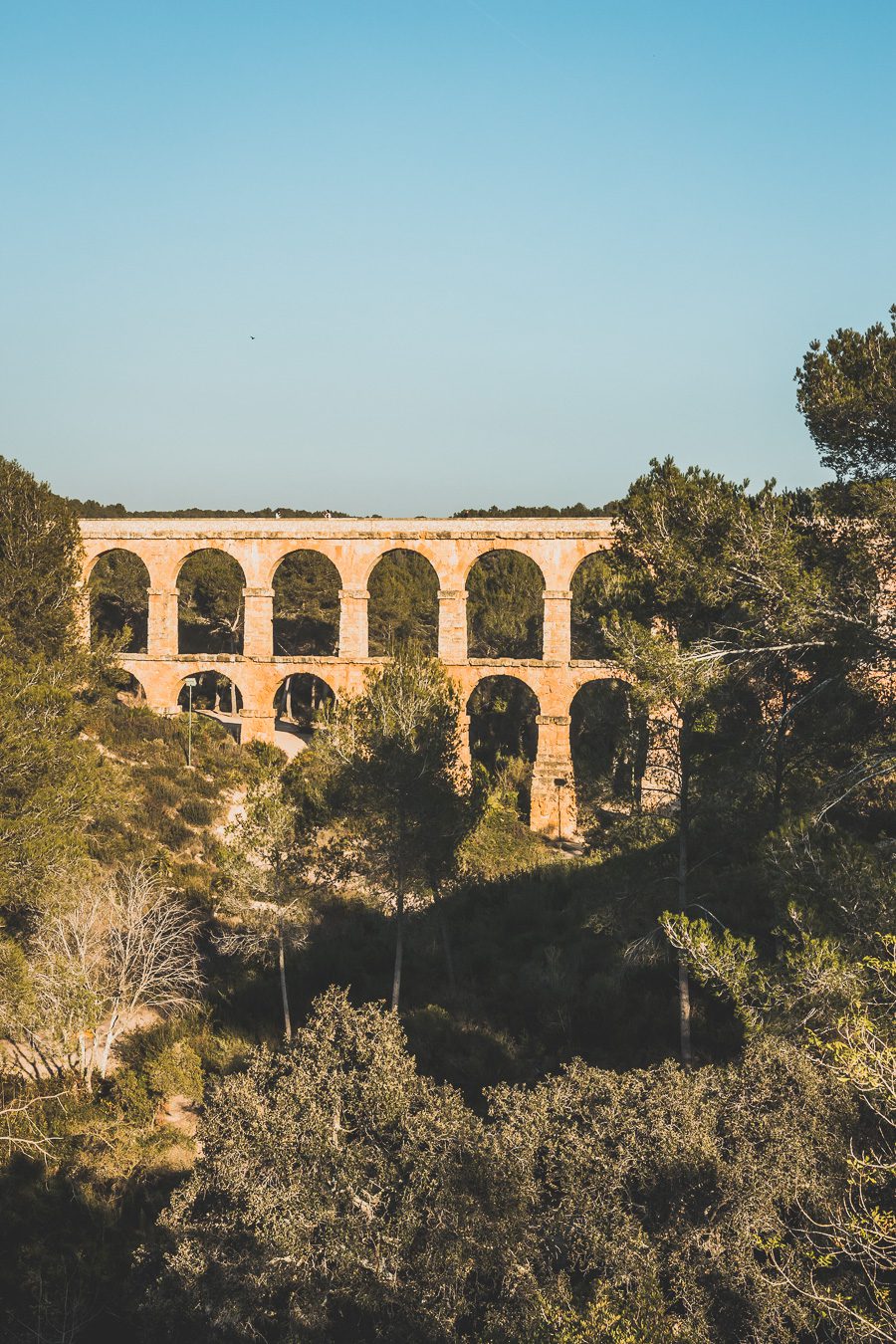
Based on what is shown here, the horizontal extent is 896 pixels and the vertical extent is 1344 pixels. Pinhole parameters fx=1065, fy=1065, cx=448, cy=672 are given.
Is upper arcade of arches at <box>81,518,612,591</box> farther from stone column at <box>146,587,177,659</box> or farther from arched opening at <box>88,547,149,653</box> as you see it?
arched opening at <box>88,547,149,653</box>

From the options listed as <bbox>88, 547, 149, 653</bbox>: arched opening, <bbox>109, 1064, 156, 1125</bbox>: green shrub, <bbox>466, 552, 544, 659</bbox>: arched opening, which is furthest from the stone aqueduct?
<bbox>109, 1064, 156, 1125</bbox>: green shrub

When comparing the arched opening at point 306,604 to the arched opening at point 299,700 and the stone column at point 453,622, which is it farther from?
the stone column at point 453,622

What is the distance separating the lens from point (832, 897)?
10.3 m

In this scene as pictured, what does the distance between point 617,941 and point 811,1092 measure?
11496 millimetres

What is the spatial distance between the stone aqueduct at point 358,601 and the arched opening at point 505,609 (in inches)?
354

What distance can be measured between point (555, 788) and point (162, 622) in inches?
604

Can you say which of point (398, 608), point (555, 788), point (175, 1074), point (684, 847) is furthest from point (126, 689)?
point (684, 847)

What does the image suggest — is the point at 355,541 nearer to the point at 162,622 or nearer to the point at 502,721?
the point at 162,622

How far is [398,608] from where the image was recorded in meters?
51.3

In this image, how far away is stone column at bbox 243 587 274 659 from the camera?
→ 124ft

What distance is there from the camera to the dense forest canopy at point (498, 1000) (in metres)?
8.02

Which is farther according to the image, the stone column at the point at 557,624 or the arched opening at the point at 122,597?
the arched opening at the point at 122,597

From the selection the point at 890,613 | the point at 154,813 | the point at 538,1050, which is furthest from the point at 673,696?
the point at 154,813

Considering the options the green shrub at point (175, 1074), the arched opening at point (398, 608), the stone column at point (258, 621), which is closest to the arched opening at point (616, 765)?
the green shrub at point (175, 1074)
